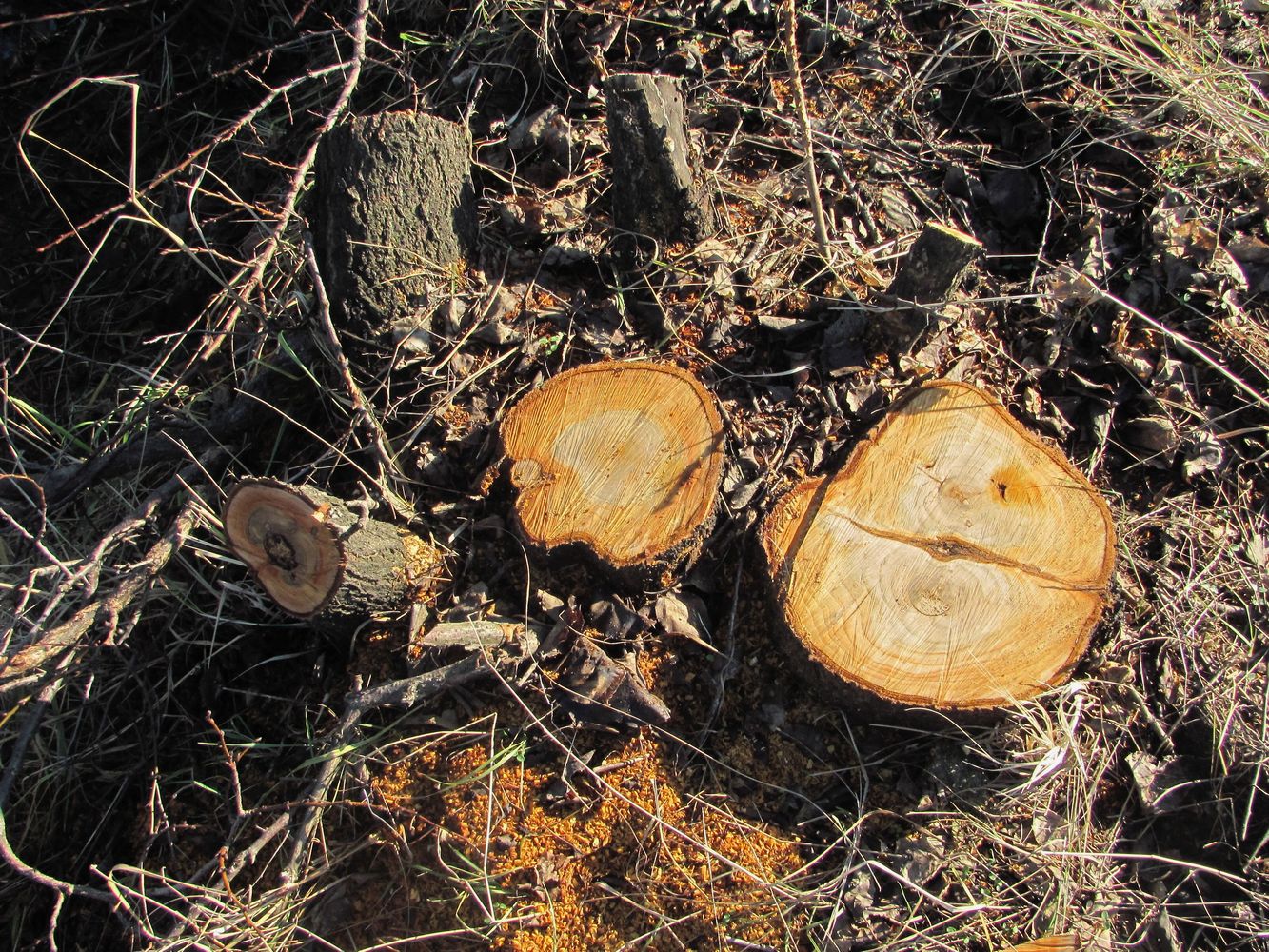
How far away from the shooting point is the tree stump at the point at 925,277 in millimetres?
2047

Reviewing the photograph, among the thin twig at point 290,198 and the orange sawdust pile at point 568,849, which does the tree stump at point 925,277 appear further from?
the thin twig at point 290,198

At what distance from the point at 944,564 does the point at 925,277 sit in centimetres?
72

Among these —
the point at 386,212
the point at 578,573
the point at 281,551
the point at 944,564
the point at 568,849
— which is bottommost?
the point at 568,849

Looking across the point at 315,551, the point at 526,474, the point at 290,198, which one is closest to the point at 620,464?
the point at 526,474

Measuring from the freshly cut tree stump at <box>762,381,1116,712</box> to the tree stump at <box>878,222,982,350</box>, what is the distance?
0.31 m

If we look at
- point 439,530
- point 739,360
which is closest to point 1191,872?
point 739,360

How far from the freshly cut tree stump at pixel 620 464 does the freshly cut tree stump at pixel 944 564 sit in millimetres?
204

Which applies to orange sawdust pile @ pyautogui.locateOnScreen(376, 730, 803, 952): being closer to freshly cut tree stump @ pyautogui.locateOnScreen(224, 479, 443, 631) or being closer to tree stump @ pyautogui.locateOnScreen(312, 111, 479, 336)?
freshly cut tree stump @ pyautogui.locateOnScreen(224, 479, 443, 631)

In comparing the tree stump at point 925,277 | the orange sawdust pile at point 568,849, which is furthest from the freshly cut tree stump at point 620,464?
the tree stump at point 925,277

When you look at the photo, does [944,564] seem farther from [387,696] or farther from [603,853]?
[387,696]

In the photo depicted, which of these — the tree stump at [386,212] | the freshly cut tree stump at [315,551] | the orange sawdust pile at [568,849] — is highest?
the tree stump at [386,212]

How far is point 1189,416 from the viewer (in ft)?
7.72

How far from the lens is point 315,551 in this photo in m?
1.80

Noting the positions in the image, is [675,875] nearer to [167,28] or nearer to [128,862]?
[128,862]
